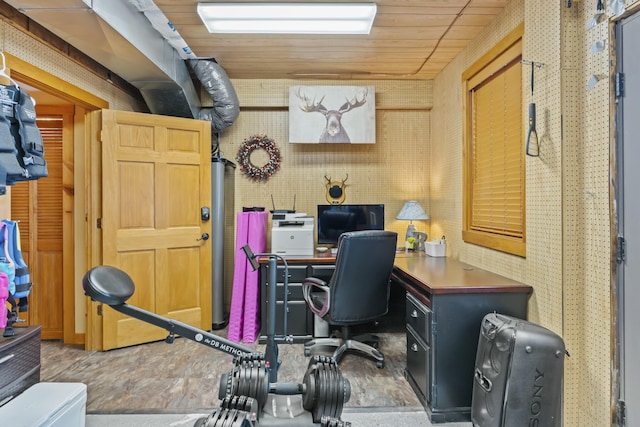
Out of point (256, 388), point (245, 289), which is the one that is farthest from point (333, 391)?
point (245, 289)

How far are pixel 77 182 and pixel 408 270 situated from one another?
2.95 meters

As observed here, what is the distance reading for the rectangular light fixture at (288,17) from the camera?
98.7 inches

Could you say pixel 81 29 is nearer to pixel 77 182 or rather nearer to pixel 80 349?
pixel 77 182

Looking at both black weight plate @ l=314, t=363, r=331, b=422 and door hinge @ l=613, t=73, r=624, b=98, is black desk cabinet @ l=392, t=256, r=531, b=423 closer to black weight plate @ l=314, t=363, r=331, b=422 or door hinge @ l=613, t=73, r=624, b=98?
black weight plate @ l=314, t=363, r=331, b=422

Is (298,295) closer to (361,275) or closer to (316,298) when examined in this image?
(316,298)

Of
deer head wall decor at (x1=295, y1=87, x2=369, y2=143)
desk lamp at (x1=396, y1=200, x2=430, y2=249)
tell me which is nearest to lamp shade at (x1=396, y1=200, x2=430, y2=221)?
desk lamp at (x1=396, y1=200, x2=430, y2=249)

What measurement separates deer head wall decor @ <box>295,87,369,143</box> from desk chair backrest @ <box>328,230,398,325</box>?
1.47 metres

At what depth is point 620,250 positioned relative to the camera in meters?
1.68

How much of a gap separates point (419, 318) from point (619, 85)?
158 cm

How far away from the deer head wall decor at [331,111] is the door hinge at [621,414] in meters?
2.91

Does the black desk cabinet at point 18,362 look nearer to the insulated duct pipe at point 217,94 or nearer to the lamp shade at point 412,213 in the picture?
the insulated duct pipe at point 217,94

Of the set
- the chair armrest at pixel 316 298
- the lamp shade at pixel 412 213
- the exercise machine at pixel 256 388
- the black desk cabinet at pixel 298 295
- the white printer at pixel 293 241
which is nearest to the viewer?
the exercise machine at pixel 256 388

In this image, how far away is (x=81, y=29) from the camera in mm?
2312

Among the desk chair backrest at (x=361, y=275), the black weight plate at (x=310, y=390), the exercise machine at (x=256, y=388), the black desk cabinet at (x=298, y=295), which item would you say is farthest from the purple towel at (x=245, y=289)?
the black weight plate at (x=310, y=390)
